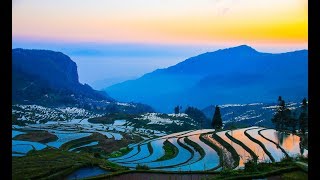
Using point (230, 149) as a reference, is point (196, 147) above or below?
below

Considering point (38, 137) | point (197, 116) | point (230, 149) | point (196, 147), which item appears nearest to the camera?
point (230, 149)

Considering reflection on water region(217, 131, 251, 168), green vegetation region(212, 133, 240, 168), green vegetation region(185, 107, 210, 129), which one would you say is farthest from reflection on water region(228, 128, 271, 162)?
green vegetation region(185, 107, 210, 129)

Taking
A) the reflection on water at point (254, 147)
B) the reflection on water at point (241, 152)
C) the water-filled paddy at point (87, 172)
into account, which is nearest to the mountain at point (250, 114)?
the reflection on water at point (254, 147)

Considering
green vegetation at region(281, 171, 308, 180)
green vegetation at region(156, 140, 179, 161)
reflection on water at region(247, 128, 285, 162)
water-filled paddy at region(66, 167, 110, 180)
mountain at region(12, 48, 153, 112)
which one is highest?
mountain at region(12, 48, 153, 112)

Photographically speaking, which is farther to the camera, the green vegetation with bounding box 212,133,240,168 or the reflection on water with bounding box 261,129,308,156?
the reflection on water with bounding box 261,129,308,156

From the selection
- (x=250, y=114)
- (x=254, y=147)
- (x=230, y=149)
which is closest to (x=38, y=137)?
(x=230, y=149)

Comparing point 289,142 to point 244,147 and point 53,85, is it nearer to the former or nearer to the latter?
point 244,147

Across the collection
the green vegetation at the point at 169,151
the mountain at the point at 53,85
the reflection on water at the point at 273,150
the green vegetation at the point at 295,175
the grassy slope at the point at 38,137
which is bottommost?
the grassy slope at the point at 38,137

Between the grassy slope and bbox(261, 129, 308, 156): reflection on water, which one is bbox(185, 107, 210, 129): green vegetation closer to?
the grassy slope

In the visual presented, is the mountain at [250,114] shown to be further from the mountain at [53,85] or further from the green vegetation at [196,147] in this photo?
the green vegetation at [196,147]
